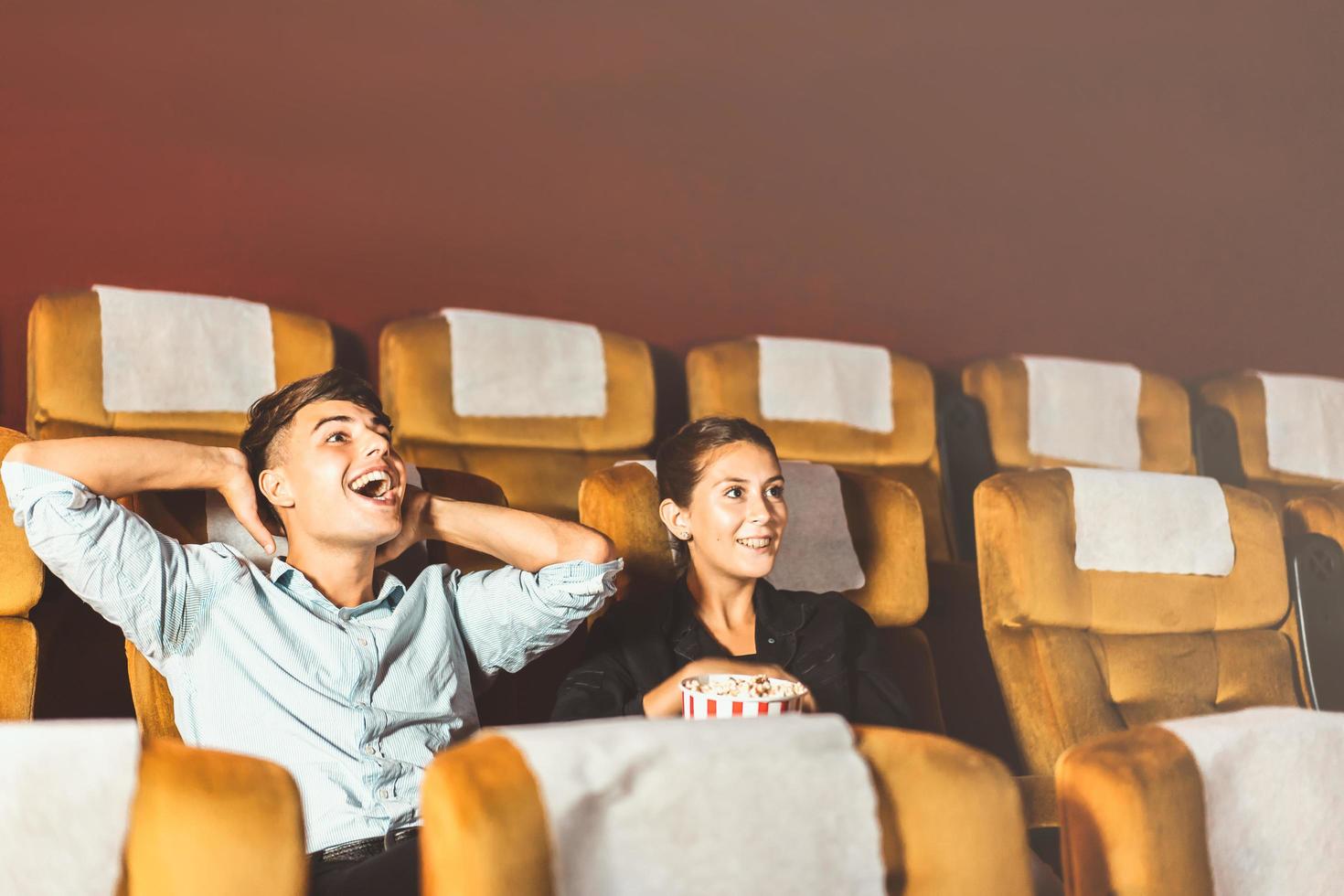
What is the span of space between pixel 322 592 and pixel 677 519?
1.72 feet

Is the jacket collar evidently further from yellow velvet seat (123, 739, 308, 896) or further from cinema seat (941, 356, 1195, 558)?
cinema seat (941, 356, 1195, 558)

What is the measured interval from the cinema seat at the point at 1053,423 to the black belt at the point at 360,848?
67.1 inches

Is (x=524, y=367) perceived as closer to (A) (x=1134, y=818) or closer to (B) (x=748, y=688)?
(B) (x=748, y=688)

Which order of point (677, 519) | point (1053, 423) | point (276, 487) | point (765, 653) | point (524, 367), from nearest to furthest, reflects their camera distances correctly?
1. point (276, 487)
2. point (765, 653)
3. point (677, 519)
4. point (524, 367)
5. point (1053, 423)

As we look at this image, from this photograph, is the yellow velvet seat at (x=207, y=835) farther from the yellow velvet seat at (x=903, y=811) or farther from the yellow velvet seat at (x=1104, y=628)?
the yellow velvet seat at (x=1104, y=628)

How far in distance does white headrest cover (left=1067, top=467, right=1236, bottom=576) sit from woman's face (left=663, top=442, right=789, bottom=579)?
0.53 metres

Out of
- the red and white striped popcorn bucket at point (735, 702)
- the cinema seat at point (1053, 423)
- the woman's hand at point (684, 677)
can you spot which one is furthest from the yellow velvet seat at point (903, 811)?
the cinema seat at point (1053, 423)

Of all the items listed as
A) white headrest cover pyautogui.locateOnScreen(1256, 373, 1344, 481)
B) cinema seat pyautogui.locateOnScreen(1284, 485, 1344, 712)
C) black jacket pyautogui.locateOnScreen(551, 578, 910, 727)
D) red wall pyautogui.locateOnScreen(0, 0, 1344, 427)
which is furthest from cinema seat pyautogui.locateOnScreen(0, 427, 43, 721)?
white headrest cover pyautogui.locateOnScreen(1256, 373, 1344, 481)

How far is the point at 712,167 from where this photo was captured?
290 cm

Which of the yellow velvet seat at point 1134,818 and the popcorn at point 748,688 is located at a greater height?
the popcorn at point 748,688

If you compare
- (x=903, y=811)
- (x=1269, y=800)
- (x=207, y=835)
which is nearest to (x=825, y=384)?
(x=1269, y=800)

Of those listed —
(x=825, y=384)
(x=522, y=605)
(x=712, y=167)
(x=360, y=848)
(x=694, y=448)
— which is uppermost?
(x=712, y=167)

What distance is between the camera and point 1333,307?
11.5 feet

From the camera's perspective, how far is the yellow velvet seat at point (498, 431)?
2.26 m
